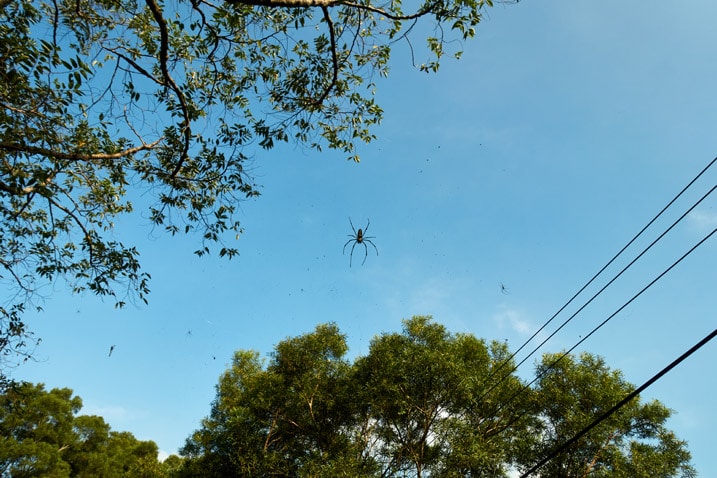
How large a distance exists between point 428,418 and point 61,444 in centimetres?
2779

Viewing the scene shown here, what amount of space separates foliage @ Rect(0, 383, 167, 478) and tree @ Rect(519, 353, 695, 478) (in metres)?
23.7

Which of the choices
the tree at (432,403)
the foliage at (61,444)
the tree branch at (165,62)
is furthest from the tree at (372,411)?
the foliage at (61,444)

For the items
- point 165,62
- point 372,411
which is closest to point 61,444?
point 372,411

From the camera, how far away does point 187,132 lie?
304 inches

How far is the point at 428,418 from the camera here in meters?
16.1

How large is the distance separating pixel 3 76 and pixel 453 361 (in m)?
15.3

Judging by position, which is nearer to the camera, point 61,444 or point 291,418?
point 291,418

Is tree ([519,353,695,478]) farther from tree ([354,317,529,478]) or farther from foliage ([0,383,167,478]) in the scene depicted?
foliage ([0,383,167,478])

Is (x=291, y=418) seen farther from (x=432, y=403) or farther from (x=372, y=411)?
(x=432, y=403)

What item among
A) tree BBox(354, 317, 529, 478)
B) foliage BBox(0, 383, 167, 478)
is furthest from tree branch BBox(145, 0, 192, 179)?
foliage BBox(0, 383, 167, 478)

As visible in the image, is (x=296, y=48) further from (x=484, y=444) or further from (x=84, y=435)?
(x=84, y=435)

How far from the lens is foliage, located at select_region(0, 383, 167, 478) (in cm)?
2411

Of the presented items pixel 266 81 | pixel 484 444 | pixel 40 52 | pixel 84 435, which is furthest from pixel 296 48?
pixel 84 435

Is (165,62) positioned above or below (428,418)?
above
